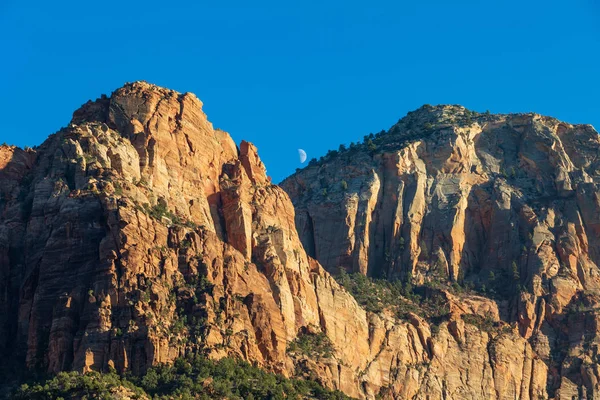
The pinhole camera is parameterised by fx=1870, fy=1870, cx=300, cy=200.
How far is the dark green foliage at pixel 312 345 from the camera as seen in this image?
618 feet

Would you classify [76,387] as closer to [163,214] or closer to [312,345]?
[163,214]

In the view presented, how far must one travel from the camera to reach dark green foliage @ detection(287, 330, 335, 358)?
188250 mm

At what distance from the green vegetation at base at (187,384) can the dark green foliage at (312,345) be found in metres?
8.89

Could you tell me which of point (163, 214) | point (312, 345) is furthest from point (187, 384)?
point (312, 345)

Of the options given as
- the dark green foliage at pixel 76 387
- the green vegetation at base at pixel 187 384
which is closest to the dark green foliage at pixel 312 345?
the green vegetation at base at pixel 187 384

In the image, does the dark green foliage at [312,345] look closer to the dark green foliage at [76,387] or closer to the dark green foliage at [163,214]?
the dark green foliage at [163,214]

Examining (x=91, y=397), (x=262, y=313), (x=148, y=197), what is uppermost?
(x=148, y=197)

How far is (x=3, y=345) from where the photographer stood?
584 feet

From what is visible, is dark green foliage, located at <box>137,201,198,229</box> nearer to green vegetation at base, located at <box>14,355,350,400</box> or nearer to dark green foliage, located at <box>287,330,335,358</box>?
dark green foliage, located at <box>287,330,335,358</box>

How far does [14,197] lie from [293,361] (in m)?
33.5

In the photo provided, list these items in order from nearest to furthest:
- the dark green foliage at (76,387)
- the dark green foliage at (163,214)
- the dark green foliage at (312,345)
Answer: the dark green foliage at (76,387) < the dark green foliage at (163,214) < the dark green foliage at (312,345)

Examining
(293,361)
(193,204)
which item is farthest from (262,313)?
(193,204)

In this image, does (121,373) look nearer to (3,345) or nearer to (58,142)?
(3,345)

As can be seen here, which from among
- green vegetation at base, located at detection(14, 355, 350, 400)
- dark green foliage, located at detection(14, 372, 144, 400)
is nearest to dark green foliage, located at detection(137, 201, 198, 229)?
green vegetation at base, located at detection(14, 355, 350, 400)
